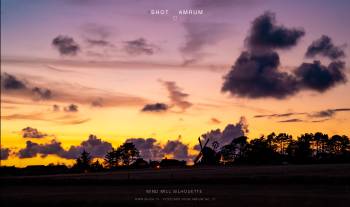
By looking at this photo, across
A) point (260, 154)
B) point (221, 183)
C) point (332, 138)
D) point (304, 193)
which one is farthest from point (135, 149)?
point (304, 193)

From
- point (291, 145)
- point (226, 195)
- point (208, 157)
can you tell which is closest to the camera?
point (226, 195)

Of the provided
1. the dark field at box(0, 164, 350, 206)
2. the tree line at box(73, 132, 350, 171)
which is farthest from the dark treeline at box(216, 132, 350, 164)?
the dark field at box(0, 164, 350, 206)

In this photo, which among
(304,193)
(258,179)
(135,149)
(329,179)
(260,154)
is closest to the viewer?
(304,193)

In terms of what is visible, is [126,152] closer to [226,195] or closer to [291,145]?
[291,145]

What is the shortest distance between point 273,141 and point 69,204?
14958 centimetres

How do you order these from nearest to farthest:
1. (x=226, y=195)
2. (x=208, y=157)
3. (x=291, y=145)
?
(x=226, y=195) → (x=208, y=157) → (x=291, y=145)

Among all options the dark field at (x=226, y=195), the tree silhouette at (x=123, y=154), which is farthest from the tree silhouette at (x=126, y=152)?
the dark field at (x=226, y=195)

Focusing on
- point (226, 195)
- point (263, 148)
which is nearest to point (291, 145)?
point (263, 148)

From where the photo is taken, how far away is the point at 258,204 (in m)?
35.8

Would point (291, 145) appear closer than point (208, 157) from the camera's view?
No

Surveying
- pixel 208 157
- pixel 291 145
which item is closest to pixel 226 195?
pixel 208 157

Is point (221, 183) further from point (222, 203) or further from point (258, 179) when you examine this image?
point (222, 203)

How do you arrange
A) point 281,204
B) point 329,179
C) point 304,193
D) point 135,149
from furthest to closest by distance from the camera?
point 135,149 → point 329,179 → point 304,193 → point 281,204

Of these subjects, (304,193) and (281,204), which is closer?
(281,204)
